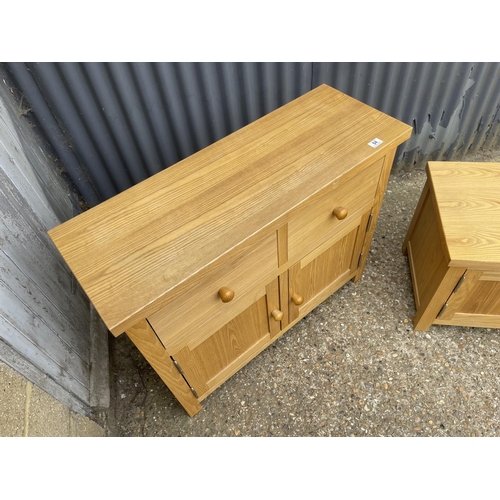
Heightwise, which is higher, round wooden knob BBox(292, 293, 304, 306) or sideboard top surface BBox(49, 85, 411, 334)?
sideboard top surface BBox(49, 85, 411, 334)

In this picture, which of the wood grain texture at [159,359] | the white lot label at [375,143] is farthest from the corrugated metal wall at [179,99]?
the wood grain texture at [159,359]

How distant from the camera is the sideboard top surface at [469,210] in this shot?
4.19ft

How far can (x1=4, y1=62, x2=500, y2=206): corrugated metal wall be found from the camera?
4.87ft

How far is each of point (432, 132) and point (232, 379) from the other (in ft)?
6.01

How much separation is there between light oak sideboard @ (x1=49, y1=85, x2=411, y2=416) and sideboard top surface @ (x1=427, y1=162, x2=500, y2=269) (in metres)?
0.29

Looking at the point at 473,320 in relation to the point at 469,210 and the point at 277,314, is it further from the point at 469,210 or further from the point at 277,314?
the point at 277,314

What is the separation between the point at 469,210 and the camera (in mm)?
1392

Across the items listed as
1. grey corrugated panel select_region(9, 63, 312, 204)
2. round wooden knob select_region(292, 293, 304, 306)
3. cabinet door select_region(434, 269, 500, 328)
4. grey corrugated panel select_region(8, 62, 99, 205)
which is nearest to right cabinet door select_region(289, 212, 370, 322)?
round wooden knob select_region(292, 293, 304, 306)

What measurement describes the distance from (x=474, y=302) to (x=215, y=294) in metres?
1.11

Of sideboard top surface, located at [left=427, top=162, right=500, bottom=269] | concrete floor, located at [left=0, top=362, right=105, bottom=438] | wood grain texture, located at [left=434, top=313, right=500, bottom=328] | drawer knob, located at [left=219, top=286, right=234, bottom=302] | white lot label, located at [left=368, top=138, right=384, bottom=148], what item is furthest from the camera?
wood grain texture, located at [left=434, top=313, right=500, bottom=328]

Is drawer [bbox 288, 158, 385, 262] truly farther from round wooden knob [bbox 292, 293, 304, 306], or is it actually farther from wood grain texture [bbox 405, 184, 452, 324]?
wood grain texture [bbox 405, 184, 452, 324]

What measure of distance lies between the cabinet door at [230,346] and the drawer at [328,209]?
175 mm

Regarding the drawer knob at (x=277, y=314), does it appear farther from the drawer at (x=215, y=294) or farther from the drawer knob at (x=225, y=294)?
the drawer knob at (x=225, y=294)

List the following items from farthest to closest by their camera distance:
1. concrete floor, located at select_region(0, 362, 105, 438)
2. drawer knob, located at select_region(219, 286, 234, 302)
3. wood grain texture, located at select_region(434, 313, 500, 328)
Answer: wood grain texture, located at select_region(434, 313, 500, 328)
drawer knob, located at select_region(219, 286, 234, 302)
concrete floor, located at select_region(0, 362, 105, 438)
